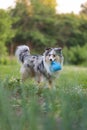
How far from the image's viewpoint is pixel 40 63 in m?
10.5

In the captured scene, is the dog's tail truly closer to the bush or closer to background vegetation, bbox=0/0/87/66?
the bush

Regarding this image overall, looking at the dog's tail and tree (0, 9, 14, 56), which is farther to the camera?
tree (0, 9, 14, 56)

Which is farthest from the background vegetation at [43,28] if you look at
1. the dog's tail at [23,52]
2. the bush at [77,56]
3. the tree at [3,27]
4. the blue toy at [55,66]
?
the blue toy at [55,66]

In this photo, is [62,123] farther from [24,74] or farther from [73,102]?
[24,74]

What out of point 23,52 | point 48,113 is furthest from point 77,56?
point 48,113

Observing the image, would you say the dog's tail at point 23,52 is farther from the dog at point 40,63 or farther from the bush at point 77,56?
the bush at point 77,56

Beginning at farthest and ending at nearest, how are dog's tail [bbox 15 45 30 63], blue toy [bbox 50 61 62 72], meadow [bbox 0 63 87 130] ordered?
dog's tail [bbox 15 45 30 63] → blue toy [bbox 50 61 62 72] → meadow [bbox 0 63 87 130]

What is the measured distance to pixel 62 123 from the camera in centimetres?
252

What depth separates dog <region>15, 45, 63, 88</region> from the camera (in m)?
10.1

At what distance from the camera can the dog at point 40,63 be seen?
10.1m

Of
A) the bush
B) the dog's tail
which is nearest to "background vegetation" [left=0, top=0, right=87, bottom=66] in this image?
the bush

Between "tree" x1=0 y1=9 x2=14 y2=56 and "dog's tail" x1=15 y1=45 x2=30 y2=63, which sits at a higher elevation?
"tree" x1=0 y1=9 x2=14 y2=56

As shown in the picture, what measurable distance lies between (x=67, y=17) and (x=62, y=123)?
39.9m

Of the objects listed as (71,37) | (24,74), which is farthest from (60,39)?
(24,74)
